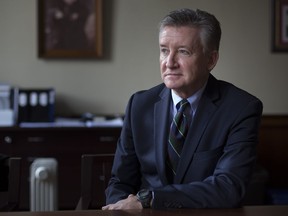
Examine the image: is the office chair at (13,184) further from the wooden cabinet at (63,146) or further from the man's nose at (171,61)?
the wooden cabinet at (63,146)

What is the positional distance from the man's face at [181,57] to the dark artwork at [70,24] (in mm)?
2472

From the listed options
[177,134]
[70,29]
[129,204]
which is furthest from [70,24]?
[129,204]

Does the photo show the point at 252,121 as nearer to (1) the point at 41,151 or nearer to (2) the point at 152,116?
(2) the point at 152,116

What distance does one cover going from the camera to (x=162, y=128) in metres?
1.77

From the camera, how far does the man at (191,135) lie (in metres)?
1.54

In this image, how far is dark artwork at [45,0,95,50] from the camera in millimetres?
4059

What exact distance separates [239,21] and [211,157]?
9.10ft

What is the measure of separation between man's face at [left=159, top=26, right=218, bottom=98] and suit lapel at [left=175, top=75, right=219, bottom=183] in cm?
9

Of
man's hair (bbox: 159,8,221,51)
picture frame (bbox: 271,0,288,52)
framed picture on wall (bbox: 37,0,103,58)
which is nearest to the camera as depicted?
man's hair (bbox: 159,8,221,51)

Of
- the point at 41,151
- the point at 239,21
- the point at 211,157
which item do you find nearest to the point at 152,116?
the point at 211,157

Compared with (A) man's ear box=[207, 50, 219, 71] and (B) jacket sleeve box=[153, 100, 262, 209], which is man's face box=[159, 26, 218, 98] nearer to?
(A) man's ear box=[207, 50, 219, 71]

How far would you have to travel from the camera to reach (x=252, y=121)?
1.68 m

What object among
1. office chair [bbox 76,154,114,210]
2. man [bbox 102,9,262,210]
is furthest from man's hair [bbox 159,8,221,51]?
office chair [bbox 76,154,114,210]

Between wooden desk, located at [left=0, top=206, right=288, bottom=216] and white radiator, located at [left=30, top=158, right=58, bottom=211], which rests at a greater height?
white radiator, located at [left=30, top=158, right=58, bottom=211]
